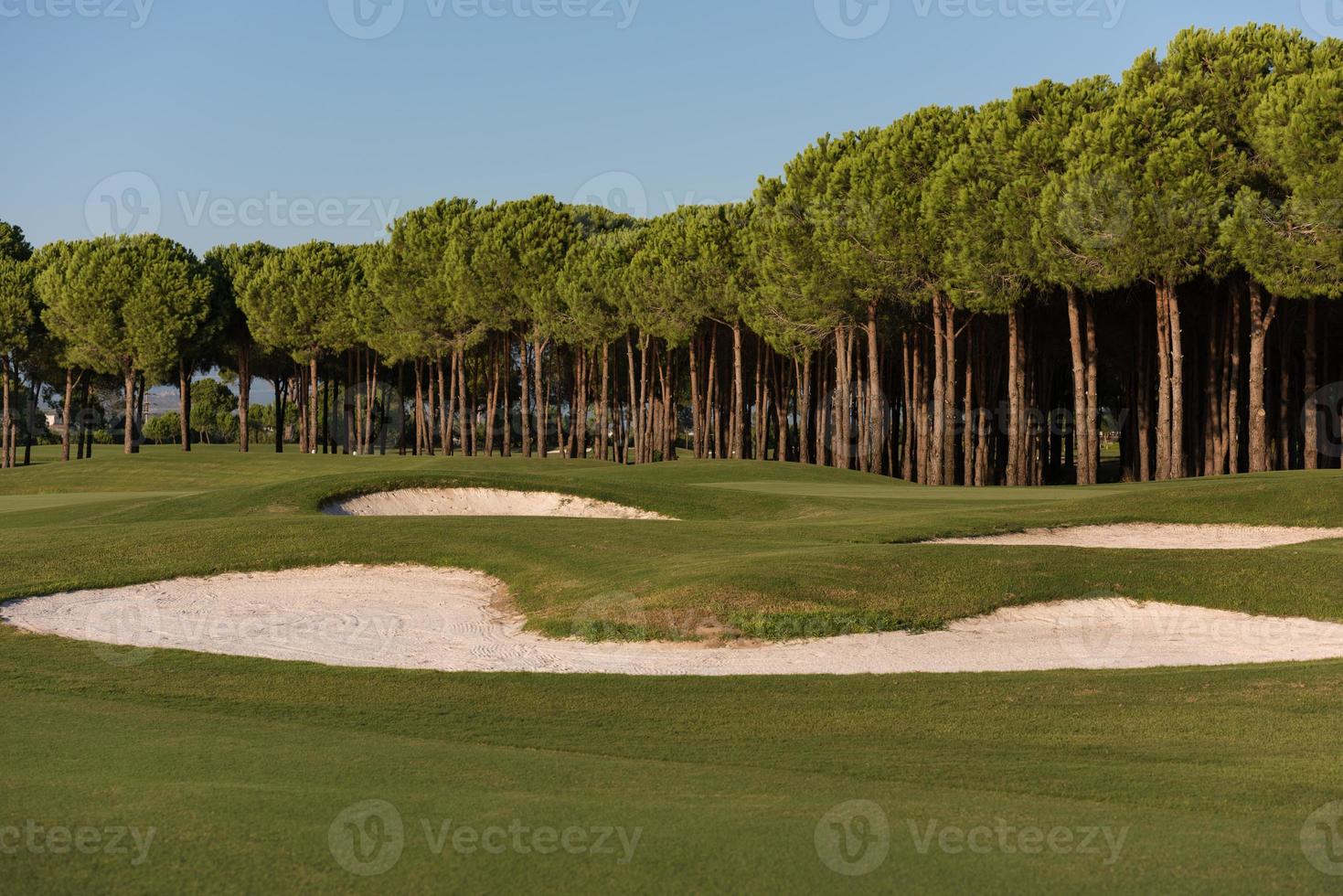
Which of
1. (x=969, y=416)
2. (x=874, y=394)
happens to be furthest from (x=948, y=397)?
(x=969, y=416)

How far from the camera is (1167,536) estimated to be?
29484mm

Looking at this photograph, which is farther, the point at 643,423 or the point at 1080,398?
the point at 643,423

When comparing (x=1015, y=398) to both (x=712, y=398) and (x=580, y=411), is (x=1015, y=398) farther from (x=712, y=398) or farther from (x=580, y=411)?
(x=580, y=411)

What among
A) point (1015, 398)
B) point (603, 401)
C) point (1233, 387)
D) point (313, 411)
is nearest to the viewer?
point (1233, 387)

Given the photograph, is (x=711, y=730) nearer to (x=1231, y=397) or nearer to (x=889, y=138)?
(x=1231, y=397)

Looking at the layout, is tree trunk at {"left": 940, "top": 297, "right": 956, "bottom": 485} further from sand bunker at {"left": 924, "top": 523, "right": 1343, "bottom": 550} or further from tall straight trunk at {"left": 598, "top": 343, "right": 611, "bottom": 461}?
tall straight trunk at {"left": 598, "top": 343, "right": 611, "bottom": 461}

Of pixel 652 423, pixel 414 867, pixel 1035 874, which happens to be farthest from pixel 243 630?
pixel 652 423

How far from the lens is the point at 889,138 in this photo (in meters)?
53.4

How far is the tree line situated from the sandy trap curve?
2675cm

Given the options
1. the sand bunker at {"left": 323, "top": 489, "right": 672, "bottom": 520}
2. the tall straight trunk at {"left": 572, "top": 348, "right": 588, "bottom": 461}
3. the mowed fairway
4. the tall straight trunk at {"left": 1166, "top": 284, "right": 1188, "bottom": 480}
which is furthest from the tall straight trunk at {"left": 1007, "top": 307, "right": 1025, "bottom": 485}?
the tall straight trunk at {"left": 572, "top": 348, "right": 588, "bottom": 461}

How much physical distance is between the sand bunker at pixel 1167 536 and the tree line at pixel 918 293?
15690 millimetres

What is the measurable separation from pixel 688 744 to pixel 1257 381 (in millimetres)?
38202

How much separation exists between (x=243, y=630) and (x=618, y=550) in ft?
26.7

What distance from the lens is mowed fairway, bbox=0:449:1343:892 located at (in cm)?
743
